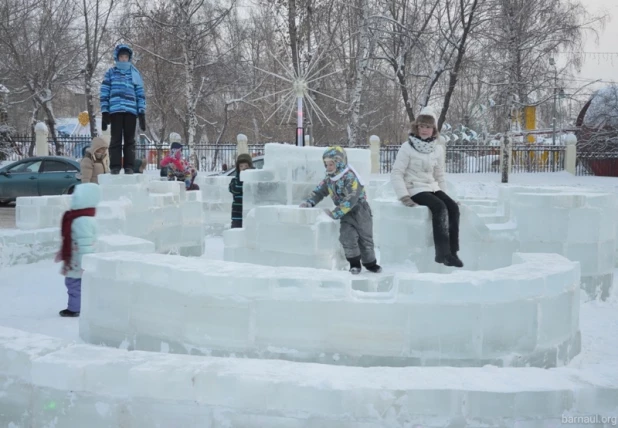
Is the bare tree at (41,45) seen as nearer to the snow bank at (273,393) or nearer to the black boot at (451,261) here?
the black boot at (451,261)

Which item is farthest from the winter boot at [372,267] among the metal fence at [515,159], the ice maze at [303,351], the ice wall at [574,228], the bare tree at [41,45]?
the bare tree at [41,45]

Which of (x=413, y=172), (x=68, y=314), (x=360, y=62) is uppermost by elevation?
(x=360, y=62)

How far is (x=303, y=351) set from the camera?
166 inches

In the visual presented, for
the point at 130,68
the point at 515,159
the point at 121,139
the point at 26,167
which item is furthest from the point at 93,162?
the point at 515,159

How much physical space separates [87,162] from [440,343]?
642cm

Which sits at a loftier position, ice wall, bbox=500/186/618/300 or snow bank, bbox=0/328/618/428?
ice wall, bbox=500/186/618/300

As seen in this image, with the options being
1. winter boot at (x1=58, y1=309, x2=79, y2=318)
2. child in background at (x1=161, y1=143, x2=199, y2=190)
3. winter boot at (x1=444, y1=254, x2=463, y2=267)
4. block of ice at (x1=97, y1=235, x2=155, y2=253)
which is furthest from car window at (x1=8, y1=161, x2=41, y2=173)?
winter boot at (x1=444, y1=254, x2=463, y2=267)

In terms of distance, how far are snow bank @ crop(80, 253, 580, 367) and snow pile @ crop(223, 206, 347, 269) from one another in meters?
2.45

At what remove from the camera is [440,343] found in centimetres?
417

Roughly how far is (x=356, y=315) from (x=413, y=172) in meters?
3.04

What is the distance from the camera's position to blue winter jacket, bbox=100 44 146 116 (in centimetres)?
873

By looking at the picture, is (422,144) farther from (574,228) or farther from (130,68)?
(130,68)

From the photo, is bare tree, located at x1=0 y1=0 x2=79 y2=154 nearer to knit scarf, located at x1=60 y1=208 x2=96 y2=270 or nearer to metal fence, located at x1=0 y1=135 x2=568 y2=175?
metal fence, located at x1=0 y1=135 x2=568 y2=175

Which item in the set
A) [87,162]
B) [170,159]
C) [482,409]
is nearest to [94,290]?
[482,409]
